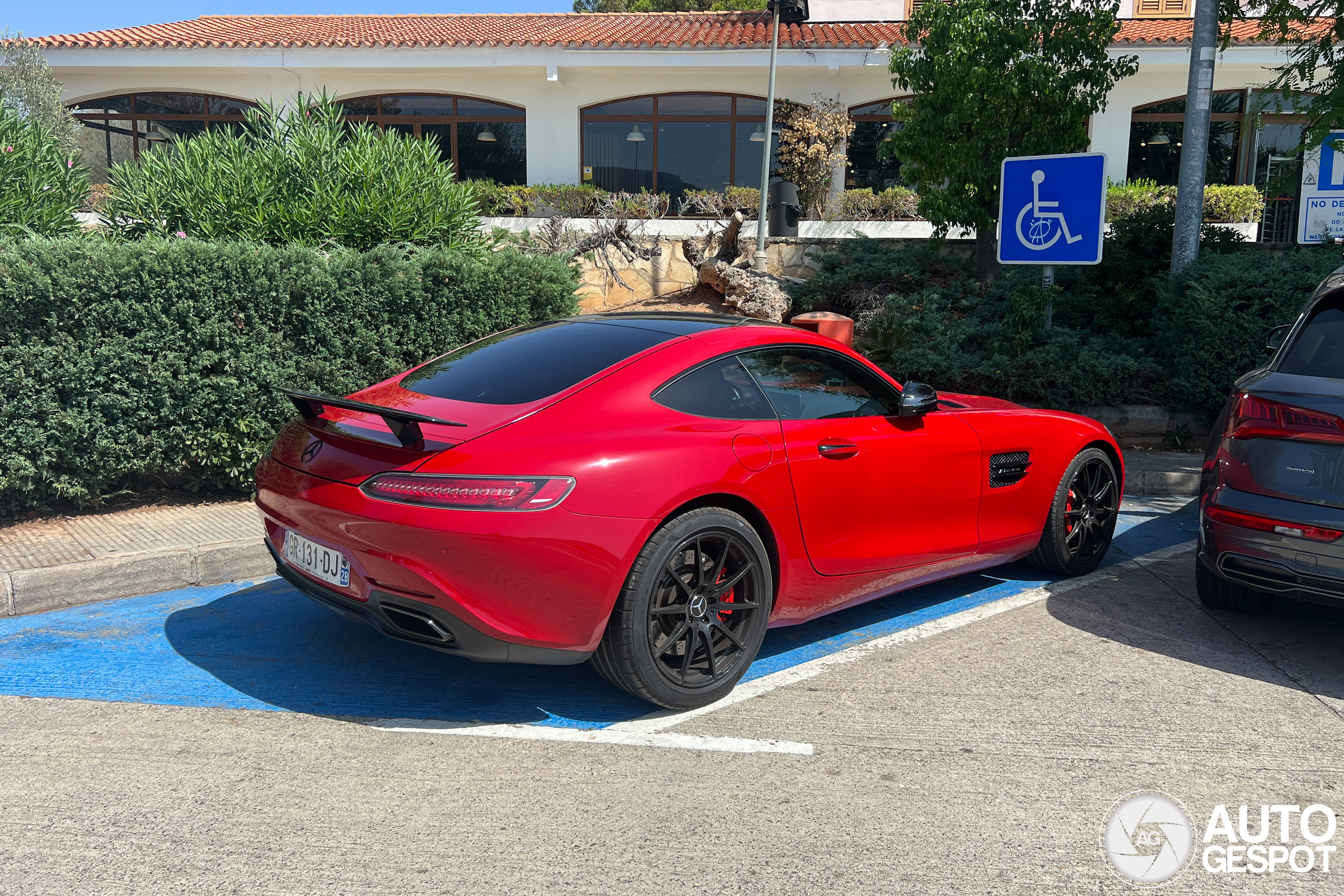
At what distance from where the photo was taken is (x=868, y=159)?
67.9 ft

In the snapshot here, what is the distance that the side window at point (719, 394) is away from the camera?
3.75 meters

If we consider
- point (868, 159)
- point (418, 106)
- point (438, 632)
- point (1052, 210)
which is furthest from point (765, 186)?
point (438, 632)

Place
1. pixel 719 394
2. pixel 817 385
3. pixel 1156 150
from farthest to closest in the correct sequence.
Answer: pixel 1156 150 < pixel 817 385 < pixel 719 394

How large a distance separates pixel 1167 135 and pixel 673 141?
1025cm

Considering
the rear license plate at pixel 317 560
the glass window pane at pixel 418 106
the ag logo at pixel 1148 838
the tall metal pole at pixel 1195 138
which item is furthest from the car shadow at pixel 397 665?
the glass window pane at pixel 418 106

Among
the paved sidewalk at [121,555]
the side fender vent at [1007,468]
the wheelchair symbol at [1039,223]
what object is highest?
the wheelchair symbol at [1039,223]

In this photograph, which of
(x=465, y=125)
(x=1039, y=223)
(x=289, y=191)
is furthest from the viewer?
(x=465, y=125)

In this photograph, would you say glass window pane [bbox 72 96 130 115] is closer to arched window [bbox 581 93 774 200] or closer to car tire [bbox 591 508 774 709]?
arched window [bbox 581 93 774 200]

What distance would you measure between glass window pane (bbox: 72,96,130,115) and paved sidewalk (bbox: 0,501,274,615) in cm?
1904

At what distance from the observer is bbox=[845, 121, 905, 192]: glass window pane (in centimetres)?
2050

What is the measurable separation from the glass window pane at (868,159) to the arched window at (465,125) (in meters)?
6.94

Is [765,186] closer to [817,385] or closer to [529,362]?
[817,385]

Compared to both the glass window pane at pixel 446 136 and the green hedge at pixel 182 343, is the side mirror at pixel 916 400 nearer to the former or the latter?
the green hedge at pixel 182 343

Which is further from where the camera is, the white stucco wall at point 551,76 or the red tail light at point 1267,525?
the white stucco wall at point 551,76
